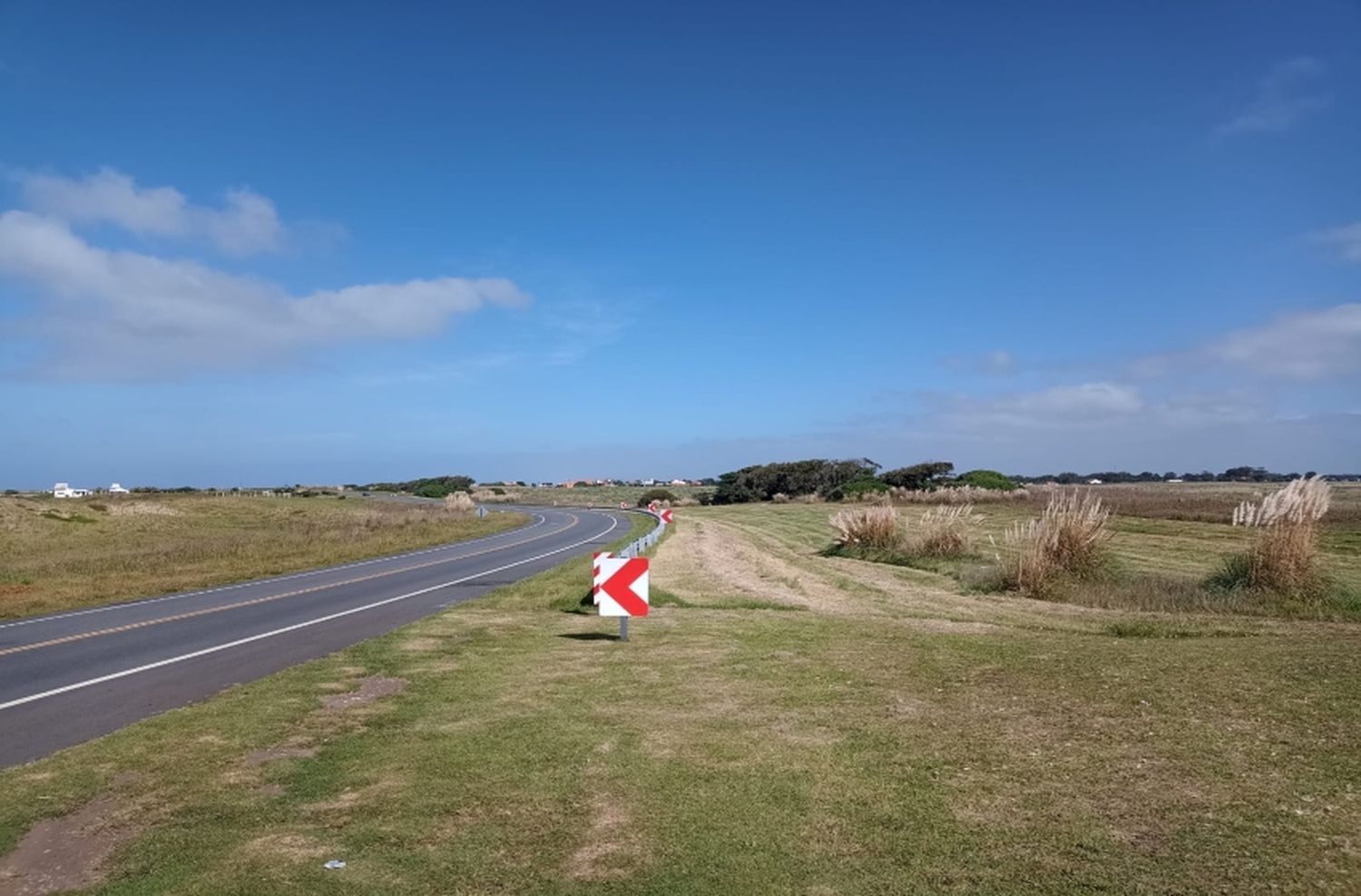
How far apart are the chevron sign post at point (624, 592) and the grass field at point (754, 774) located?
100 cm

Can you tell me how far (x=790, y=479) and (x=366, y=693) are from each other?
243ft

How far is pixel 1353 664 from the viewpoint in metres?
8.96

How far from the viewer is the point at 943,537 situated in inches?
1026

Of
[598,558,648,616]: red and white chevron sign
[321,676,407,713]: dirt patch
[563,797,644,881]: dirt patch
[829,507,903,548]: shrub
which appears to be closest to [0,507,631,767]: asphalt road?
[321,676,407,713]: dirt patch

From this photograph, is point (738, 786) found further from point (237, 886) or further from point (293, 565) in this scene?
point (293, 565)

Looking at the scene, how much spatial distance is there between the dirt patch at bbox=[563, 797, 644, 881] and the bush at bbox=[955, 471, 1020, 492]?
56.9 metres

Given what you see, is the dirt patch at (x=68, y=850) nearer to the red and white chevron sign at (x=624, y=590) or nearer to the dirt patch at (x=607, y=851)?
the dirt patch at (x=607, y=851)

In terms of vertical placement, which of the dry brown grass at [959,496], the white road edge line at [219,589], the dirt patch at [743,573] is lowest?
the white road edge line at [219,589]

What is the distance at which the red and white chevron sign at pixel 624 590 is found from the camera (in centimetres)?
1289

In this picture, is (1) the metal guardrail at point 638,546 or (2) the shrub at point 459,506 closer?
(1) the metal guardrail at point 638,546

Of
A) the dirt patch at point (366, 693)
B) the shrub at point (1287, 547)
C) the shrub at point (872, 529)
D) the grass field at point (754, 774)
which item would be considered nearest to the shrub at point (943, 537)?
the shrub at point (872, 529)

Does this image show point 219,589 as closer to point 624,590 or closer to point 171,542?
point 624,590

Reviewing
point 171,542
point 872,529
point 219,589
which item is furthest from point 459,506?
point 219,589

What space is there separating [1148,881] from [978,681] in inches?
176
